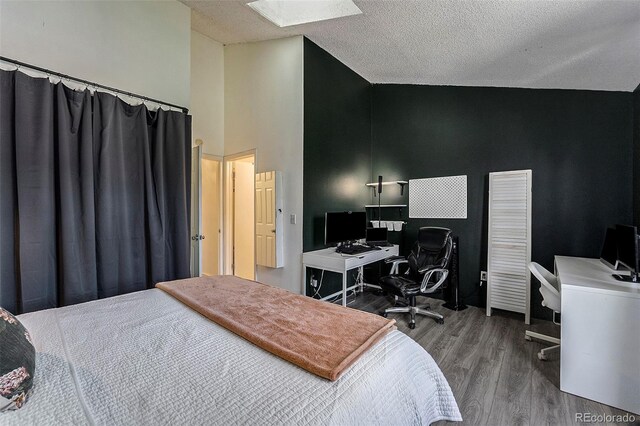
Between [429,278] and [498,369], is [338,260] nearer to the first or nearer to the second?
[429,278]

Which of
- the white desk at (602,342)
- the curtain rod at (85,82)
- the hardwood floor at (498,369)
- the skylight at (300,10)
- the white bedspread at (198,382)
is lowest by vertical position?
the hardwood floor at (498,369)

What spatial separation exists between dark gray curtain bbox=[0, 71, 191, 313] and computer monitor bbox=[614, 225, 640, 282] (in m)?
3.74

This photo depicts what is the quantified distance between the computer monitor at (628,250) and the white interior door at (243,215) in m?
4.17

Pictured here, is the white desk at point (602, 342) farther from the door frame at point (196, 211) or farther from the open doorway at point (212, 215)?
the open doorway at point (212, 215)

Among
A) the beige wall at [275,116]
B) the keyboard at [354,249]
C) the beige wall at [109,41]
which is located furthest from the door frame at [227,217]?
the keyboard at [354,249]

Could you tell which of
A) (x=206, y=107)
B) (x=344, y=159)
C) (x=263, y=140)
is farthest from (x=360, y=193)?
(x=206, y=107)

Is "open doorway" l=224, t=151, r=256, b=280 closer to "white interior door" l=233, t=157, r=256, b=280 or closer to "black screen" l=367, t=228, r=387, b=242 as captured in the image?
"white interior door" l=233, t=157, r=256, b=280

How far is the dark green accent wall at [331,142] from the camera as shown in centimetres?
365

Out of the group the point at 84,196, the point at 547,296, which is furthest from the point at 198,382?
the point at 547,296

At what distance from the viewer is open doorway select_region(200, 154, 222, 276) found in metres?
4.63

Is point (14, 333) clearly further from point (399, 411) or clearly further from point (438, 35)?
point (438, 35)

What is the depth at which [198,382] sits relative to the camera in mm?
1019

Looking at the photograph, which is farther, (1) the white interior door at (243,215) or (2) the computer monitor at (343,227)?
(1) the white interior door at (243,215)
